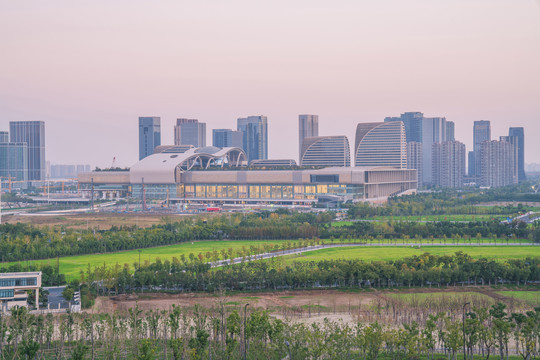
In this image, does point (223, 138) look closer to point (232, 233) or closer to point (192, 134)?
point (192, 134)

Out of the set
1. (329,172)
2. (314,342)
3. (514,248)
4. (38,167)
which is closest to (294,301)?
(314,342)

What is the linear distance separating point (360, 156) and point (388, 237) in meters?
66.1

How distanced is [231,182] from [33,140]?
102244 mm

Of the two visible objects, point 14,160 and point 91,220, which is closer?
point 91,220

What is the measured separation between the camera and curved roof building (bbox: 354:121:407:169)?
11481 cm

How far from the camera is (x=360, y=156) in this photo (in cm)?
11781

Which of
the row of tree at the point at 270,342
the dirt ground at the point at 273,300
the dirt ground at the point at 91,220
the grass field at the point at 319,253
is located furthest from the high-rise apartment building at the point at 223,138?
the row of tree at the point at 270,342

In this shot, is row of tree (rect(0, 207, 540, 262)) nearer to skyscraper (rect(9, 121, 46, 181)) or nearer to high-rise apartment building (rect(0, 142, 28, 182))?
high-rise apartment building (rect(0, 142, 28, 182))

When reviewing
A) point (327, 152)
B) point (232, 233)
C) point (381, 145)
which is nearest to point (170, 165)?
point (327, 152)

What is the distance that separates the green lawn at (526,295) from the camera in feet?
97.7

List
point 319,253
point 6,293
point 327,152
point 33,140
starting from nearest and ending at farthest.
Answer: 1. point 6,293
2. point 319,253
3. point 327,152
4. point 33,140

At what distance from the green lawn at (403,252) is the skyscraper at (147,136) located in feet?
476

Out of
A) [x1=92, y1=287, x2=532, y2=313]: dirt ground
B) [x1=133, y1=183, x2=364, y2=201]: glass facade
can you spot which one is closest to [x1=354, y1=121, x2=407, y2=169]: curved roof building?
[x1=133, y1=183, x2=364, y2=201]: glass facade

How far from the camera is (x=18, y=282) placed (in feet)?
98.2
